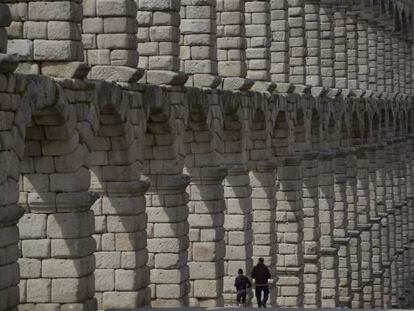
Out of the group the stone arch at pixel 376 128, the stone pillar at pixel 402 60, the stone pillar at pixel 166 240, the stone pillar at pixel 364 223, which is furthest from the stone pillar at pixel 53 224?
the stone pillar at pixel 402 60

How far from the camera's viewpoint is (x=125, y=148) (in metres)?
27.8

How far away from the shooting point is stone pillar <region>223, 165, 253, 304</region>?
36.8 metres

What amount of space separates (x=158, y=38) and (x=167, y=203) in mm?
3640

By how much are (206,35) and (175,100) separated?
156 inches

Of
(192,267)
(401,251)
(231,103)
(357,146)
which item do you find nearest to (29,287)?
(192,267)

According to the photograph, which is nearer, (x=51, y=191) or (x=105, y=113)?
(x=51, y=191)

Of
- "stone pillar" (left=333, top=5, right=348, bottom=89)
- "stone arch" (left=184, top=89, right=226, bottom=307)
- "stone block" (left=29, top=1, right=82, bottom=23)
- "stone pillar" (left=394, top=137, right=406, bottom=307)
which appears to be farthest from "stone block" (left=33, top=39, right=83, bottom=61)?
"stone pillar" (left=394, top=137, right=406, bottom=307)

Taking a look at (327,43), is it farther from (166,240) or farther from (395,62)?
(166,240)

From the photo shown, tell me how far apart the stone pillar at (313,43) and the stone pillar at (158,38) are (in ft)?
55.6

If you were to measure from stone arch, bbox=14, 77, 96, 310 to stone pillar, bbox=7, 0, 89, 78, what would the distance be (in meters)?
0.71

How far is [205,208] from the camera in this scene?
33.9 meters

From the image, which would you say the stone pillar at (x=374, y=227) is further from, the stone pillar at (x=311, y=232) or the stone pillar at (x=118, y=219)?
the stone pillar at (x=118, y=219)

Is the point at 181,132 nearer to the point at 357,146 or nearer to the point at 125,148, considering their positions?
the point at 125,148

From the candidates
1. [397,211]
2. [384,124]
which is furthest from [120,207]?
[397,211]
